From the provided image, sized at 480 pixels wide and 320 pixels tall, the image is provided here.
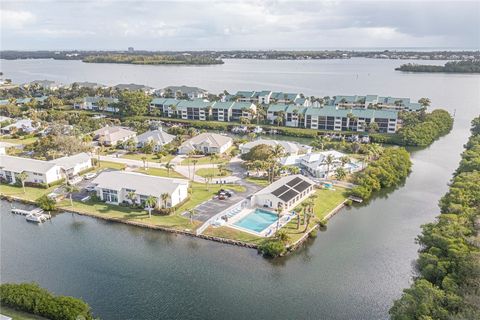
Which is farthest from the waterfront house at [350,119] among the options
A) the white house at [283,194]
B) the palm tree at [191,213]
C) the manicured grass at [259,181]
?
the palm tree at [191,213]

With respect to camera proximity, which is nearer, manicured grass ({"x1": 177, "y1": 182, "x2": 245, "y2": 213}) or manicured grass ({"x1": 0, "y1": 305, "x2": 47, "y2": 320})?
manicured grass ({"x1": 0, "y1": 305, "x2": 47, "y2": 320})

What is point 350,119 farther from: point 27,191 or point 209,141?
point 27,191

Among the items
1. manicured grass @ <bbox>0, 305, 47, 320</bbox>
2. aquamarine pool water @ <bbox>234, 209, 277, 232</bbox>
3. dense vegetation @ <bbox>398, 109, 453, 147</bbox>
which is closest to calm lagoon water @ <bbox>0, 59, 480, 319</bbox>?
aquamarine pool water @ <bbox>234, 209, 277, 232</bbox>

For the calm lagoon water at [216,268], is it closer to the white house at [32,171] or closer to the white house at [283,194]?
the white house at [283,194]

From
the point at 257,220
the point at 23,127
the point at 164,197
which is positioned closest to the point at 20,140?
the point at 23,127

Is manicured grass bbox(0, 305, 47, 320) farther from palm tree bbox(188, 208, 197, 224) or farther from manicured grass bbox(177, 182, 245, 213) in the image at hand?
manicured grass bbox(177, 182, 245, 213)

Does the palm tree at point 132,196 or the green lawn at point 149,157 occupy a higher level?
the palm tree at point 132,196

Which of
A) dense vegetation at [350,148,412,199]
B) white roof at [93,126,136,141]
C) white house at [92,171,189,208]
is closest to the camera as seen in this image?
white house at [92,171,189,208]
